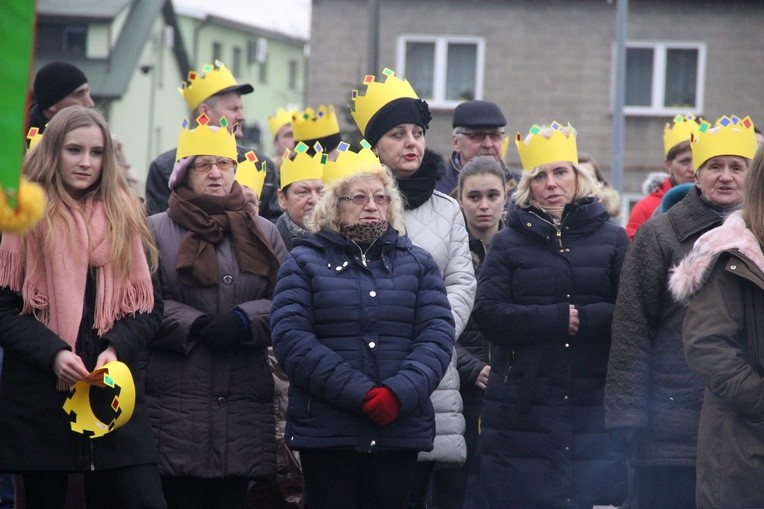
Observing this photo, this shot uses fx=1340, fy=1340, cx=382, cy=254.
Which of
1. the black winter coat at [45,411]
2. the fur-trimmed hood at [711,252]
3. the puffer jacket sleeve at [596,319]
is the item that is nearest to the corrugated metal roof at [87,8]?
the puffer jacket sleeve at [596,319]

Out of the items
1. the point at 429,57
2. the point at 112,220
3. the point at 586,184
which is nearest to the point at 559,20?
the point at 429,57

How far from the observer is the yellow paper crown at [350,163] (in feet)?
20.3

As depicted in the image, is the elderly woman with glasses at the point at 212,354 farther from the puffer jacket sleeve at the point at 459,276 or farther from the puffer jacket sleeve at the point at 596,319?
the puffer jacket sleeve at the point at 596,319

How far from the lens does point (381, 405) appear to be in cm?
549

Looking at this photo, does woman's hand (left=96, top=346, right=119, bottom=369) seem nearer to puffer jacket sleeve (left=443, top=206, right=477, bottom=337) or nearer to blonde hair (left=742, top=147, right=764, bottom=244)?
puffer jacket sleeve (left=443, top=206, right=477, bottom=337)

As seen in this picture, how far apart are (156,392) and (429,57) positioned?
71.0 feet

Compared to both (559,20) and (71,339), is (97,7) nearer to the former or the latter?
(559,20)

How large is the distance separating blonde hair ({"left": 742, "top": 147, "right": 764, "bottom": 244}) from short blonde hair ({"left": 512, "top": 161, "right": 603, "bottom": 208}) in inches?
69.1

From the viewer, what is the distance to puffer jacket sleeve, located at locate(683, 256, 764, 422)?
4.84 m

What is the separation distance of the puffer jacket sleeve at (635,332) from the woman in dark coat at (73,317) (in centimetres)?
207

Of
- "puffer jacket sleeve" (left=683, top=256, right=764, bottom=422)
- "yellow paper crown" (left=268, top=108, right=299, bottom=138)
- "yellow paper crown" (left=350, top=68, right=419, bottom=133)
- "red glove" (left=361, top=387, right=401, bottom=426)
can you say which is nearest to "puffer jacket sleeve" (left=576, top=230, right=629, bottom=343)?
"red glove" (left=361, top=387, right=401, bottom=426)

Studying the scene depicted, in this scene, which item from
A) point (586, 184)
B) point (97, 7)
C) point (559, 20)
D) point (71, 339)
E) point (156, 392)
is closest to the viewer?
point (71, 339)

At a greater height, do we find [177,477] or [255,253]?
[255,253]

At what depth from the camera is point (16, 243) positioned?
18.0 ft
